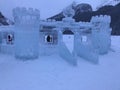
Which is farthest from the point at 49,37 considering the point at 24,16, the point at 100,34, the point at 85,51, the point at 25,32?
the point at 100,34

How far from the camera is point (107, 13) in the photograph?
7131 cm

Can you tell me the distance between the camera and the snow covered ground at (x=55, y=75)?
54.0ft

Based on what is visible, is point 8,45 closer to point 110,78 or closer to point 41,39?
point 41,39

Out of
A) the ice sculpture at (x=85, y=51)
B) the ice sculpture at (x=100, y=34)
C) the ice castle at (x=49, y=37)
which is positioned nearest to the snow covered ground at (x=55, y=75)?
the ice sculpture at (x=85, y=51)

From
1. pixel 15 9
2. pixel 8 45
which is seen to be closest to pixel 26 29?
pixel 15 9

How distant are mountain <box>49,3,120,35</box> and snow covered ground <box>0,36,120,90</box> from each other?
138 feet

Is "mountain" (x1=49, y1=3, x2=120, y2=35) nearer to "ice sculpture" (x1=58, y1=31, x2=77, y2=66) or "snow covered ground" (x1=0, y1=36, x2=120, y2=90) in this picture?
"ice sculpture" (x1=58, y1=31, x2=77, y2=66)

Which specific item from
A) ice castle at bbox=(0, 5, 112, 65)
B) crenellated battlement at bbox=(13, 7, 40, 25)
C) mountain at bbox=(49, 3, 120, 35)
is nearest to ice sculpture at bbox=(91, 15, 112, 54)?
ice castle at bbox=(0, 5, 112, 65)

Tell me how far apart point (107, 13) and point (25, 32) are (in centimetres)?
5312

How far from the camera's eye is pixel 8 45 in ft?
75.3

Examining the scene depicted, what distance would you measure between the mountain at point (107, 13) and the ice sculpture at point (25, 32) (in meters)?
41.8

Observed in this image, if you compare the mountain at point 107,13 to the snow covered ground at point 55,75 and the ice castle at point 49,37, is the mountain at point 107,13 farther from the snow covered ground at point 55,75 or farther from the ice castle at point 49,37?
the snow covered ground at point 55,75

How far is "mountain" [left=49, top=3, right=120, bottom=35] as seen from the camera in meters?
64.1

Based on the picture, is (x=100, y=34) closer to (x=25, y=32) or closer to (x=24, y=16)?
(x=25, y=32)
